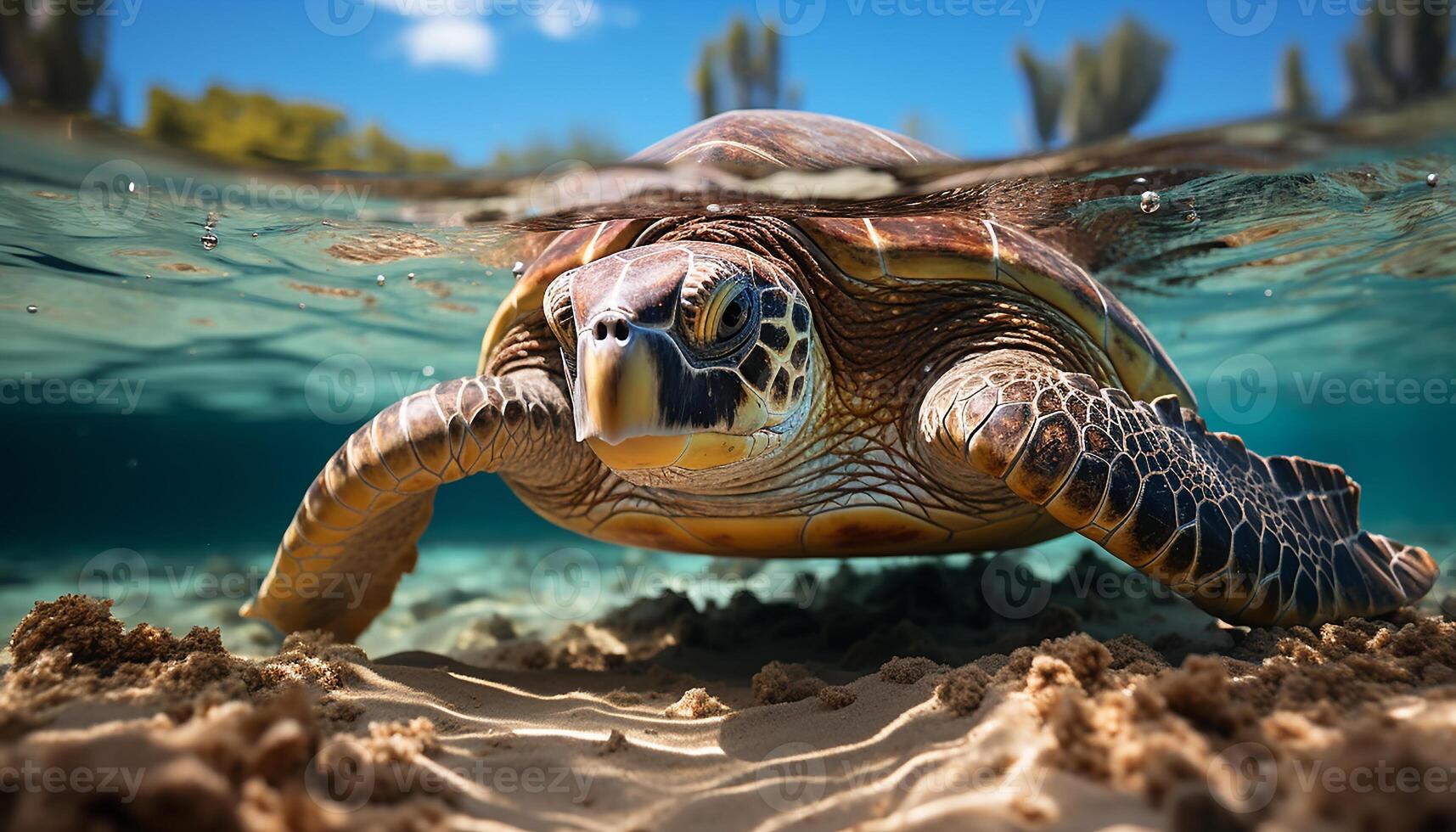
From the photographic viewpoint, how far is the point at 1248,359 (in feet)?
56.5

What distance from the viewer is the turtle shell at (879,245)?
3.26 metres

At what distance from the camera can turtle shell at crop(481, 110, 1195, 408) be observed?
3.26 m

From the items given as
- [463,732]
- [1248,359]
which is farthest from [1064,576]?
[1248,359]

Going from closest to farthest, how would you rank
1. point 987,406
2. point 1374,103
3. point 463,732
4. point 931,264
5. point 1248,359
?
point 463,732 → point 987,406 → point 931,264 → point 1374,103 → point 1248,359

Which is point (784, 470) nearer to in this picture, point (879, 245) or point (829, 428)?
point (829, 428)

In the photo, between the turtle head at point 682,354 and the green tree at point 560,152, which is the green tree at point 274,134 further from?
the turtle head at point 682,354

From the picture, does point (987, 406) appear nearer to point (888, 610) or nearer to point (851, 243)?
point (851, 243)

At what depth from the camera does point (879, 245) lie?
3236 millimetres

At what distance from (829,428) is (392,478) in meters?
1.99

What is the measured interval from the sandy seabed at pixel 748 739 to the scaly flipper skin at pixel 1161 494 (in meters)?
0.18

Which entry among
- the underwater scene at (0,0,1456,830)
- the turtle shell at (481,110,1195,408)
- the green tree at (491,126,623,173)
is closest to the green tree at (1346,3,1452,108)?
the underwater scene at (0,0,1456,830)

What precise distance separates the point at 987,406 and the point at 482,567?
10.9m

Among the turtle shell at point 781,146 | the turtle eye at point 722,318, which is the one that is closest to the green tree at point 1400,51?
the turtle shell at point 781,146

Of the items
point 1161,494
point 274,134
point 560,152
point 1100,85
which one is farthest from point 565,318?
point 1100,85
